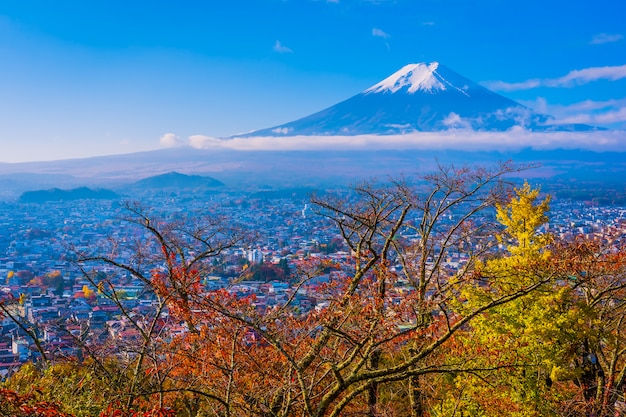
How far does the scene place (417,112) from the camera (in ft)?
548

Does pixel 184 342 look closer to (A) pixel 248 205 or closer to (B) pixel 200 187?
(A) pixel 248 205

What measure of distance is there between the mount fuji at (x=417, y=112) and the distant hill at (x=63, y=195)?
72032 mm

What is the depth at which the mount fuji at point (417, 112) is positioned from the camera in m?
154

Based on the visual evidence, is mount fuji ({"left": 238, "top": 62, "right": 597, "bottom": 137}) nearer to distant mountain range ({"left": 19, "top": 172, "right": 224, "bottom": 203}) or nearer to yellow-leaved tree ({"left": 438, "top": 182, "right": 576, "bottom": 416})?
distant mountain range ({"left": 19, "top": 172, "right": 224, "bottom": 203})

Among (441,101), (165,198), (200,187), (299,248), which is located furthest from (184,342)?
(441,101)

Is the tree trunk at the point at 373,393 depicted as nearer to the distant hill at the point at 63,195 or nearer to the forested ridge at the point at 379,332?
the forested ridge at the point at 379,332

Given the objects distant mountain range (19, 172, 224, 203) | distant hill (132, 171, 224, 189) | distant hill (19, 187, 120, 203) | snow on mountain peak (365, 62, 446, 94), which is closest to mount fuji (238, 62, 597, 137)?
snow on mountain peak (365, 62, 446, 94)

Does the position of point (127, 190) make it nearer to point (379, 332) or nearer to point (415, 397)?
point (415, 397)

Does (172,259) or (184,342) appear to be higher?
(172,259)

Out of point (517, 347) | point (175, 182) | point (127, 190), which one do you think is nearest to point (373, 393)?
point (517, 347)

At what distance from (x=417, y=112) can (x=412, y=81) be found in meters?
28.9

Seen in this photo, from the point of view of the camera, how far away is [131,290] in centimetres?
2953

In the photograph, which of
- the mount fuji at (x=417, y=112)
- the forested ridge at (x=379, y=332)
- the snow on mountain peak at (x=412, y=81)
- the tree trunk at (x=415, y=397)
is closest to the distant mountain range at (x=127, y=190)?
the mount fuji at (x=417, y=112)

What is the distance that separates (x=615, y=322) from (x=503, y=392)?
339 cm
